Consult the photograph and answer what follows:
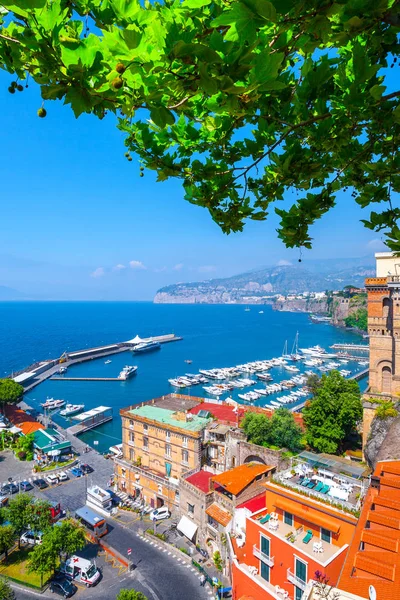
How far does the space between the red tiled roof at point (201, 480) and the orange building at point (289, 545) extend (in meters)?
5.38

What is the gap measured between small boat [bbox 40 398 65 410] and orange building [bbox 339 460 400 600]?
4051 cm

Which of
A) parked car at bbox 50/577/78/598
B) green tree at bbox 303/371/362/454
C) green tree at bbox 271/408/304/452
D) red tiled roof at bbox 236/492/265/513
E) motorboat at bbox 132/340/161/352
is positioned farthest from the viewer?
motorboat at bbox 132/340/161/352

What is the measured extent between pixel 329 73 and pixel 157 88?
1.38 meters

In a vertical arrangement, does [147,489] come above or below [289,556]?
below

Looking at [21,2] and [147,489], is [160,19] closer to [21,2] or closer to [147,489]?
[21,2]

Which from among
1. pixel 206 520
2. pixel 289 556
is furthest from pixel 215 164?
pixel 206 520

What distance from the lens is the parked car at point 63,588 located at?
17.3 meters

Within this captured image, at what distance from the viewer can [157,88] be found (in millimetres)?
1772

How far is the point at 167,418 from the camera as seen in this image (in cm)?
2567

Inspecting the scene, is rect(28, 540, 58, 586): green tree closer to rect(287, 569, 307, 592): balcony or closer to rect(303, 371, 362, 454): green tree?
rect(287, 569, 307, 592): balcony

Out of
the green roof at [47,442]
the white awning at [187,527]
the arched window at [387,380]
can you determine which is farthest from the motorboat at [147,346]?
the arched window at [387,380]

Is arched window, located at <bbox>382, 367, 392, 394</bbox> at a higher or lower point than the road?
higher

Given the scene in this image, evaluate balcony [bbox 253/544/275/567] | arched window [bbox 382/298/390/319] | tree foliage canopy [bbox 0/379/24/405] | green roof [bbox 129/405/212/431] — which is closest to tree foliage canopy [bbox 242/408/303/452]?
green roof [bbox 129/405/212/431]

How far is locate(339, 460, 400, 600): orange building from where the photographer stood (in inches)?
353
